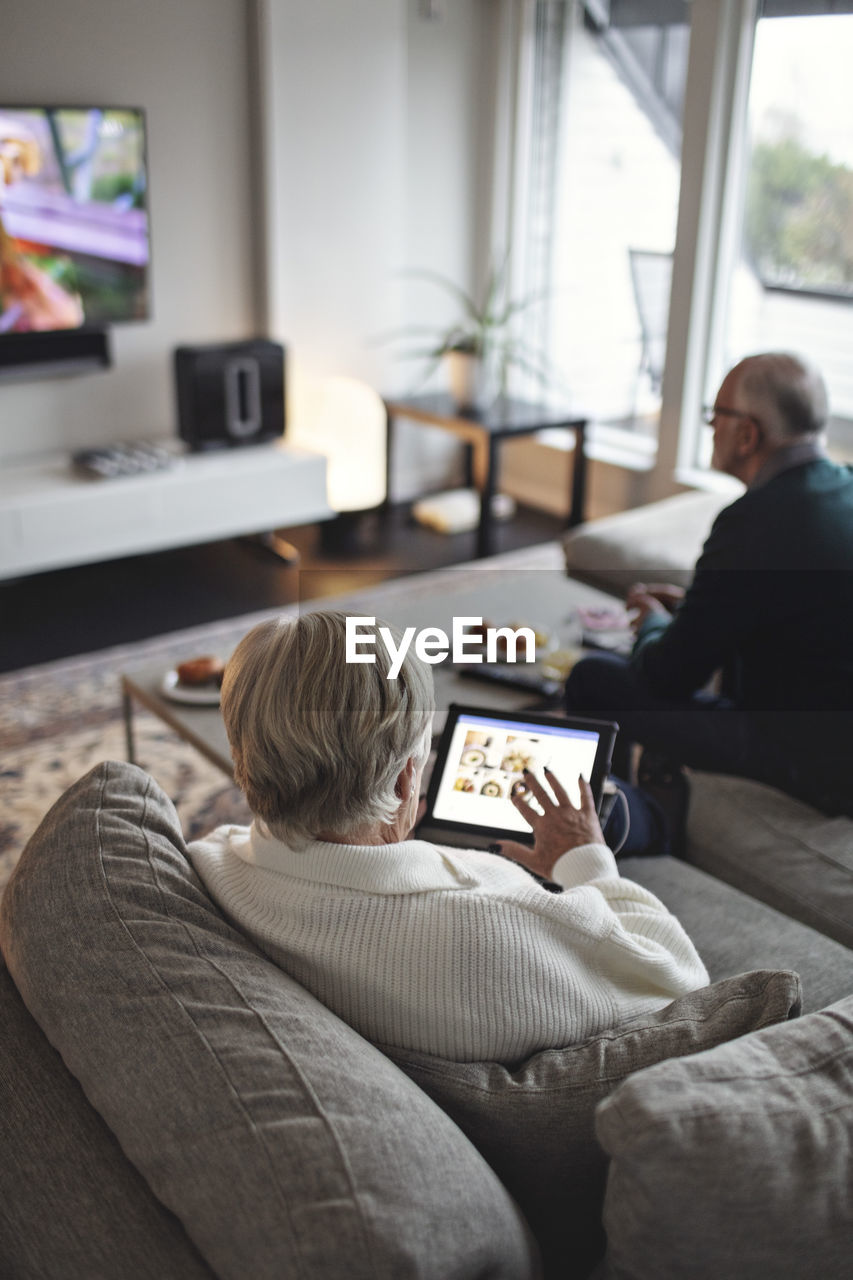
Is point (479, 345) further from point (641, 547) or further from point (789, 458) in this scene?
point (789, 458)

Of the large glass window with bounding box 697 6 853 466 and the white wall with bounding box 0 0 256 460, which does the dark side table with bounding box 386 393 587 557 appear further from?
the white wall with bounding box 0 0 256 460

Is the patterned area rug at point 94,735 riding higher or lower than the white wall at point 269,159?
lower

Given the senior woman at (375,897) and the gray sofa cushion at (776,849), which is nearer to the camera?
the senior woman at (375,897)

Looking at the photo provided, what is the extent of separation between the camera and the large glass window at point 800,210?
12.6ft

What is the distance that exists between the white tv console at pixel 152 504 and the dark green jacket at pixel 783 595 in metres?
2.30

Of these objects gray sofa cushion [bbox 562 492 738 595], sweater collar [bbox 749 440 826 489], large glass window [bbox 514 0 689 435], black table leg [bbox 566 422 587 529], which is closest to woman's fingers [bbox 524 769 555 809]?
sweater collar [bbox 749 440 826 489]

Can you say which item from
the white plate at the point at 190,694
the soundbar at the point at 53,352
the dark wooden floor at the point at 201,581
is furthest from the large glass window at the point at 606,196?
the white plate at the point at 190,694

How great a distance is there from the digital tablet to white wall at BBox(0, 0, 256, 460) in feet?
9.46

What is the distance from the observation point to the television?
376cm

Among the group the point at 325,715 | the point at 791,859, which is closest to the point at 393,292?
the point at 791,859

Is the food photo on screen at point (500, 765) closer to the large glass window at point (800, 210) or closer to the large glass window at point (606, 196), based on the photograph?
the large glass window at point (800, 210)

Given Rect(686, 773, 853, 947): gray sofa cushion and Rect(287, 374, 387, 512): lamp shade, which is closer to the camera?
Rect(686, 773, 853, 947): gray sofa cushion

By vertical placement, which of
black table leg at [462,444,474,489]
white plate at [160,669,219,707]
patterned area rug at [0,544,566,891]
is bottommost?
patterned area rug at [0,544,566,891]

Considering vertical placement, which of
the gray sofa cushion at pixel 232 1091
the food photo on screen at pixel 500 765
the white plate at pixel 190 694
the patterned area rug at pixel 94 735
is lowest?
the patterned area rug at pixel 94 735
